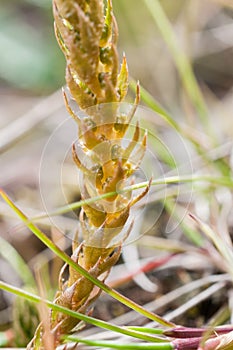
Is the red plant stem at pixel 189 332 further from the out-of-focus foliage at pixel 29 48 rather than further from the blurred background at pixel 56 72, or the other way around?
the out-of-focus foliage at pixel 29 48

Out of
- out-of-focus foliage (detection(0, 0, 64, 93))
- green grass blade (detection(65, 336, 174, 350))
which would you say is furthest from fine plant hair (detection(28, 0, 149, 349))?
out-of-focus foliage (detection(0, 0, 64, 93))

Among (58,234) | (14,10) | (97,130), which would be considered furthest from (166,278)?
(14,10)

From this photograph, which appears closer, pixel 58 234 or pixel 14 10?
pixel 58 234

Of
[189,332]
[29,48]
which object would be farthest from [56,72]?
[189,332]

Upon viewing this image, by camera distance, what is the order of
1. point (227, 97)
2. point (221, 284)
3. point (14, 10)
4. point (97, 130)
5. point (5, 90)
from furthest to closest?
point (14, 10)
point (5, 90)
point (227, 97)
point (221, 284)
point (97, 130)

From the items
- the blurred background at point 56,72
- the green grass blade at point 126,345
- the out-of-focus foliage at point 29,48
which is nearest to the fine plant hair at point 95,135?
the green grass blade at point 126,345

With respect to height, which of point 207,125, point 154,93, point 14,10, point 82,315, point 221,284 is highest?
point 14,10

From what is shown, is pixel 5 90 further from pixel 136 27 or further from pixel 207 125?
pixel 207 125
